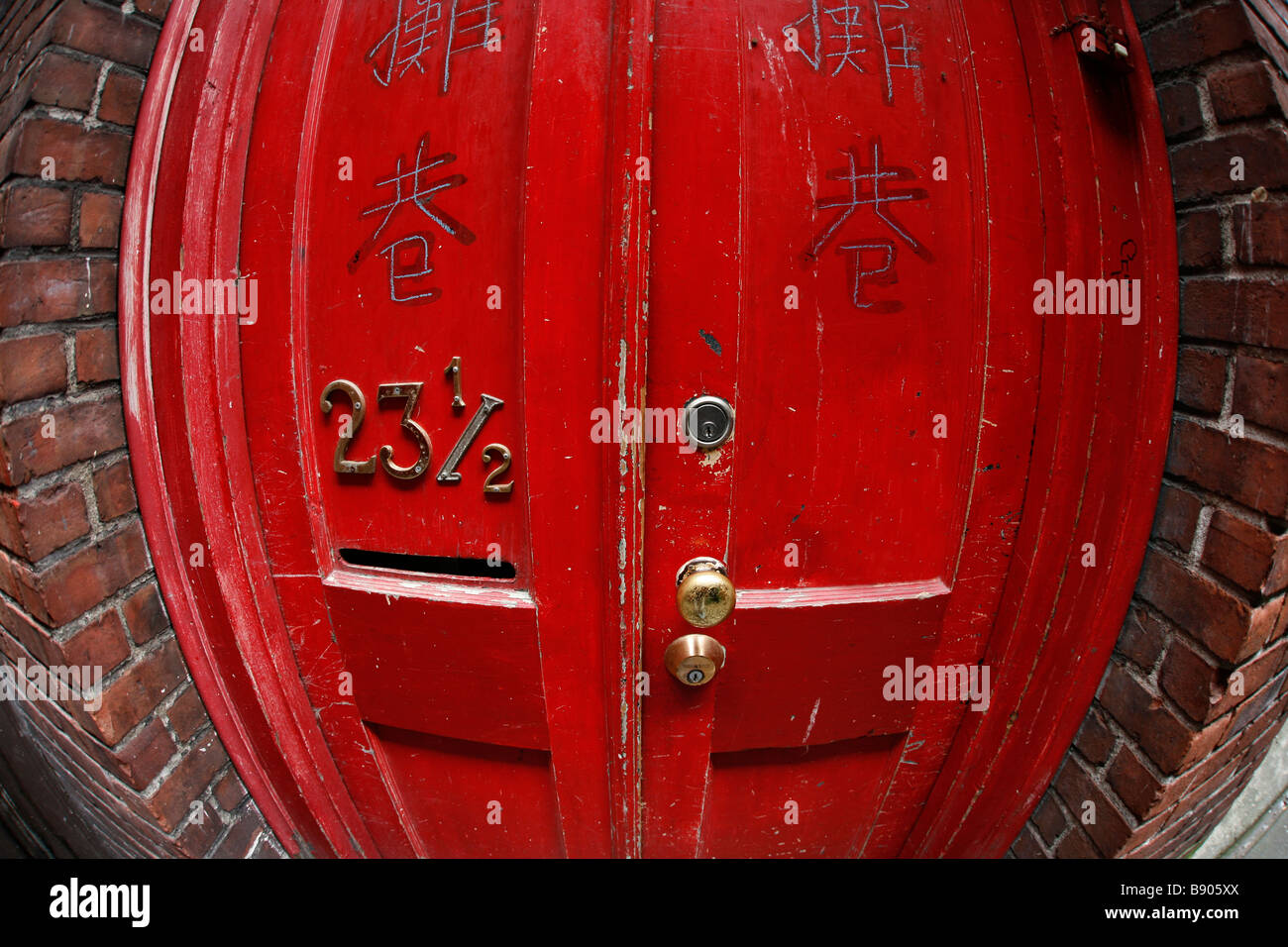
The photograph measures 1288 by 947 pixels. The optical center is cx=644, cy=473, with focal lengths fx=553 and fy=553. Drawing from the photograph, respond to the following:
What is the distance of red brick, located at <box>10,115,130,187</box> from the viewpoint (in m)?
0.95

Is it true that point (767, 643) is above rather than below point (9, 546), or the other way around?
below

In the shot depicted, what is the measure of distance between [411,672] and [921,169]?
1394mm

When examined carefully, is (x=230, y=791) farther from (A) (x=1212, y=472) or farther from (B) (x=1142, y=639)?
(A) (x=1212, y=472)

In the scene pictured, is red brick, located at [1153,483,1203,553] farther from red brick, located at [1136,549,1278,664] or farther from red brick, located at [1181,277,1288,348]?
red brick, located at [1181,277,1288,348]

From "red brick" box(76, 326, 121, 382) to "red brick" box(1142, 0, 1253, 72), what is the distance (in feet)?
6.47

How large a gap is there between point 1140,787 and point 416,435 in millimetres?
1533

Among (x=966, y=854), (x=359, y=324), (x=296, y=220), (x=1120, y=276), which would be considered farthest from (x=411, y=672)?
(x=1120, y=276)

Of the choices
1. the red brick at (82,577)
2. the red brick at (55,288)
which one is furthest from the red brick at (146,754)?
the red brick at (55,288)

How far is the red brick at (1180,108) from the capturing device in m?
0.94

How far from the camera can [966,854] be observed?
126 cm

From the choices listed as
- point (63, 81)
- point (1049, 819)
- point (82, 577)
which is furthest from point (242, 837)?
point (1049, 819)

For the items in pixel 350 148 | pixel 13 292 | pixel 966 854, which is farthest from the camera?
pixel 966 854

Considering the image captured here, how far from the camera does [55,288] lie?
985 millimetres

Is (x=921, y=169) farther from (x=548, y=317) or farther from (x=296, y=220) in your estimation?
(x=296, y=220)
